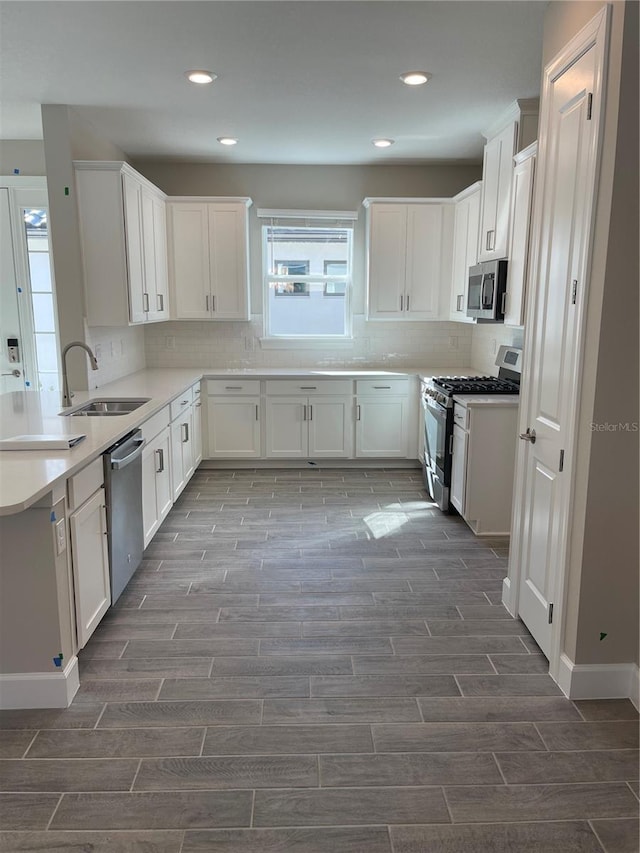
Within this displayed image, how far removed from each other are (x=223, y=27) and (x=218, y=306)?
2.86 metres

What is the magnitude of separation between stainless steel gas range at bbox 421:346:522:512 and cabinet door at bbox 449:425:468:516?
55mm

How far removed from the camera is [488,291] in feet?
12.9

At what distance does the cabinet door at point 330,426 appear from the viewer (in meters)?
5.30

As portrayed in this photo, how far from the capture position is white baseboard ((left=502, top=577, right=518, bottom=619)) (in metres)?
2.88

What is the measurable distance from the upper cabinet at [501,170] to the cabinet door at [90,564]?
9.68 feet

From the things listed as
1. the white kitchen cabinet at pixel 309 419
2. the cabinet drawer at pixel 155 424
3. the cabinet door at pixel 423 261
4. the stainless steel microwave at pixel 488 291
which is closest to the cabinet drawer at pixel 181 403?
the cabinet drawer at pixel 155 424

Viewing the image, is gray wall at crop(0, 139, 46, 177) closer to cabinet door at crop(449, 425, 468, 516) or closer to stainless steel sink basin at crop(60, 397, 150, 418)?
stainless steel sink basin at crop(60, 397, 150, 418)

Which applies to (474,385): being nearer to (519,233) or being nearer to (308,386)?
(519,233)

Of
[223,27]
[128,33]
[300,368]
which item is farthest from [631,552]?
[300,368]

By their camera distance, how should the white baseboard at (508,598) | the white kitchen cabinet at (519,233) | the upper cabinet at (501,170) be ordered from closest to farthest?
the white baseboard at (508,598) → the white kitchen cabinet at (519,233) → the upper cabinet at (501,170)

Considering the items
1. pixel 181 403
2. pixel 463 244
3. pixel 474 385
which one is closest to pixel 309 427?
pixel 181 403

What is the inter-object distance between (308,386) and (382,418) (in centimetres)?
73

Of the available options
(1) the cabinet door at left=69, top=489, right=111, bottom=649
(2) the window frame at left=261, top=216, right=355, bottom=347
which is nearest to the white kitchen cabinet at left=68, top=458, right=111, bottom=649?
(1) the cabinet door at left=69, top=489, right=111, bottom=649

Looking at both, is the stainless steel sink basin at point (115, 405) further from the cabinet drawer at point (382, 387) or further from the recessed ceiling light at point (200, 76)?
the cabinet drawer at point (382, 387)
